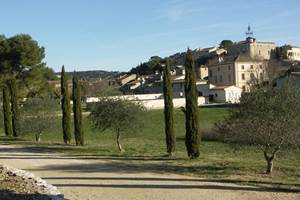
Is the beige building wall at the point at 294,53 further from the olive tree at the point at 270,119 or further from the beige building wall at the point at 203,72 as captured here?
the olive tree at the point at 270,119

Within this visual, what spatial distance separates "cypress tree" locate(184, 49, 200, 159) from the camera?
22219 mm

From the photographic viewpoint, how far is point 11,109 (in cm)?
4244

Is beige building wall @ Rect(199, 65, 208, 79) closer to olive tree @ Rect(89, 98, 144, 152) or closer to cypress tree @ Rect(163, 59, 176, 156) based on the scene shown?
olive tree @ Rect(89, 98, 144, 152)

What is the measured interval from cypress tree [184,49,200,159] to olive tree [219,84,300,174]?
4.21 meters

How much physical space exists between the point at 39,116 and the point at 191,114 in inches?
664

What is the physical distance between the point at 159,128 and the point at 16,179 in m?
31.5

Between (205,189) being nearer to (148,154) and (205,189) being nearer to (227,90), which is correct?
(148,154)

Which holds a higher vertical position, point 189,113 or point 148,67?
point 148,67

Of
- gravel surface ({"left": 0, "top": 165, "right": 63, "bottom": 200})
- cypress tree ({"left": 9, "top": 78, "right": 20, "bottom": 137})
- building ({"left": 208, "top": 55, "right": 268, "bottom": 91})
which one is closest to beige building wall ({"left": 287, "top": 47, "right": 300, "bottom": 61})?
building ({"left": 208, "top": 55, "right": 268, "bottom": 91})

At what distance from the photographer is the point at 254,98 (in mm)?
17594

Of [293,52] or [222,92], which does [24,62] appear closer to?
[222,92]

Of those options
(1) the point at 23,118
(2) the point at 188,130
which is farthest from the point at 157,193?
(1) the point at 23,118

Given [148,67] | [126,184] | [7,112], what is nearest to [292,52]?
[148,67]

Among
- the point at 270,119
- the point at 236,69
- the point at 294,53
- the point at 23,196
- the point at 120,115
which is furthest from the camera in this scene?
the point at 294,53
